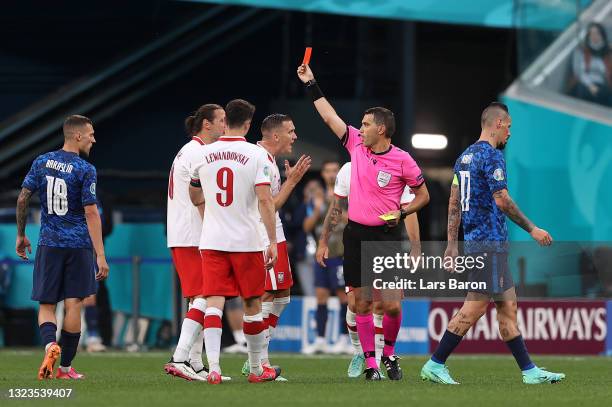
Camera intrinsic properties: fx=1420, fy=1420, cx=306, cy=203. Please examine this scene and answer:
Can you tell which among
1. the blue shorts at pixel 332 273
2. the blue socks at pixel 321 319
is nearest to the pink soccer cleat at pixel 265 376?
the blue socks at pixel 321 319

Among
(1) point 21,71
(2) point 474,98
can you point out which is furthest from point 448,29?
(1) point 21,71

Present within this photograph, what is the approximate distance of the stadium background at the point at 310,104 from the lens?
18438mm

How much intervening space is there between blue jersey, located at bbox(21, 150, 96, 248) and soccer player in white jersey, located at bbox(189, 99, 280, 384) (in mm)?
1382

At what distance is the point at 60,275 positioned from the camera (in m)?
12.0

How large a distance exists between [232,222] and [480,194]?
1.97 metres

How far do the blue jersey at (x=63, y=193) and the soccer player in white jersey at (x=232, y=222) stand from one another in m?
1.38

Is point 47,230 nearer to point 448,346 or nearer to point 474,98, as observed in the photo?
point 448,346

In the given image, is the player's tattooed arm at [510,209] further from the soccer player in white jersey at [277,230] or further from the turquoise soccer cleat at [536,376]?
the soccer player in white jersey at [277,230]

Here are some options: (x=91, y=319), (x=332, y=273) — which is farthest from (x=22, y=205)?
(x=332, y=273)

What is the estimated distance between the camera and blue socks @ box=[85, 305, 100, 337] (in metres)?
17.7

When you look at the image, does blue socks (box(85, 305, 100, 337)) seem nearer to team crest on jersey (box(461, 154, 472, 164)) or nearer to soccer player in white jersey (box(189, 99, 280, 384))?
soccer player in white jersey (box(189, 99, 280, 384))

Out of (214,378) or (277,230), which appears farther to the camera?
(277,230)

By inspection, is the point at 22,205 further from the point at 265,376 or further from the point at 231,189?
the point at 265,376

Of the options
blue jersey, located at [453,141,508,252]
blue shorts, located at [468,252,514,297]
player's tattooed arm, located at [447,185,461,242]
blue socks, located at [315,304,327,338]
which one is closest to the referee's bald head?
blue jersey, located at [453,141,508,252]
